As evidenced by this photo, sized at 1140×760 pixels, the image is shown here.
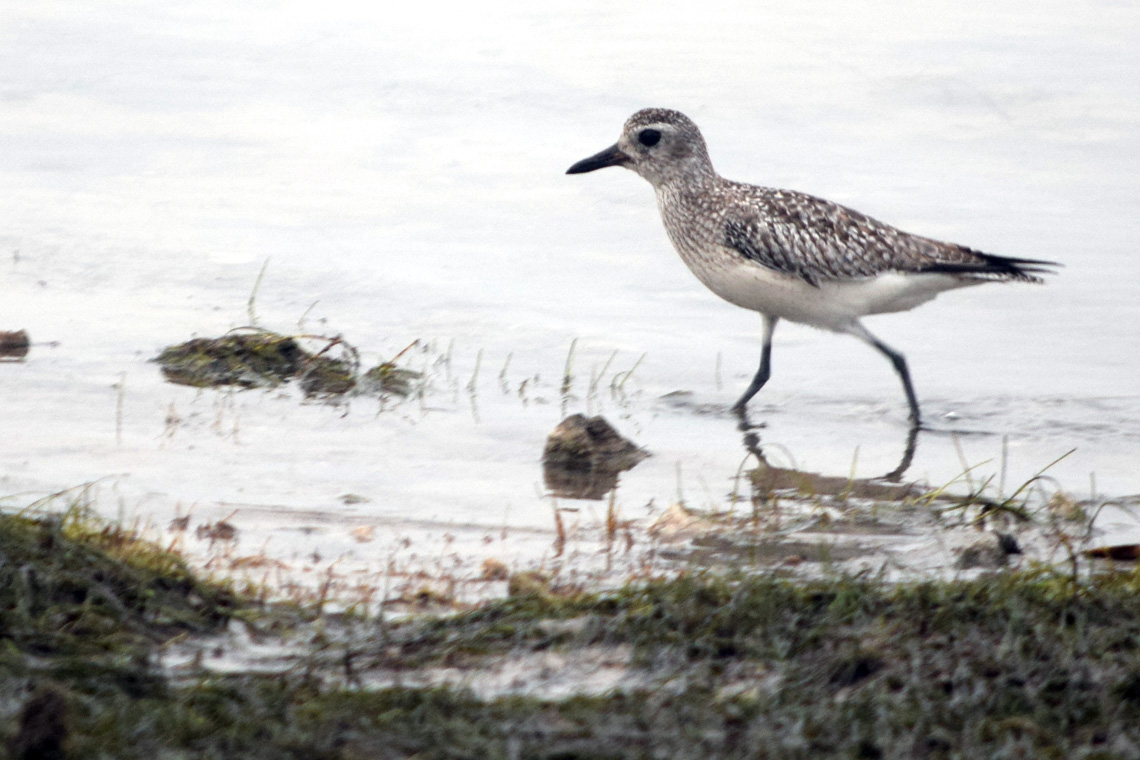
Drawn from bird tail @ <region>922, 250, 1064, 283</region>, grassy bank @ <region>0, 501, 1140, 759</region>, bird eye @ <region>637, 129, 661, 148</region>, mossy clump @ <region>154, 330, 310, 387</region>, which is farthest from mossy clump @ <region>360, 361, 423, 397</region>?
grassy bank @ <region>0, 501, 1140, 759</region>

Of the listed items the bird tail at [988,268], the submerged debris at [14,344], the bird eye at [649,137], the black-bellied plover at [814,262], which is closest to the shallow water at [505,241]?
the submerged debris at [14,344]

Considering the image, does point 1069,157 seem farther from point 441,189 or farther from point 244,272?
point 244,272

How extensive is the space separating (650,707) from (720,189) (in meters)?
5.32

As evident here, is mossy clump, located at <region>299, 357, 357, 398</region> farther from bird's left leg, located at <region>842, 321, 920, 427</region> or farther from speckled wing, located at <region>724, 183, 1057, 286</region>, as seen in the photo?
bird's left leg, located at <region>842, 321, 920, 427</region>

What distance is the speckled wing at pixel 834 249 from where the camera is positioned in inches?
312

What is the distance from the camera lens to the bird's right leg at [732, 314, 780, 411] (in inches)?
316

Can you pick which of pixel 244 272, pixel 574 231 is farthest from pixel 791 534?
pixel 574 231

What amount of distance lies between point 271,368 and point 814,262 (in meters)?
2.86

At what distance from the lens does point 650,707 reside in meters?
3.46

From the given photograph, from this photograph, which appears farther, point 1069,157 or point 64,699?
point 1069,157

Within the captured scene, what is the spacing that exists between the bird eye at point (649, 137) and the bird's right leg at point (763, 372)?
1.23 meters

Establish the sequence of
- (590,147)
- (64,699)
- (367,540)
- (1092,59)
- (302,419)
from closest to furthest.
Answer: (64,699), (367,540), (302,419), (590,147), (1092,59)

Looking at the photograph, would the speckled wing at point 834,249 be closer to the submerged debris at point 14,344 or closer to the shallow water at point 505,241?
the shallow water at point 505,241

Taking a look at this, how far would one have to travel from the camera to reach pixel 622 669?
382 cm
